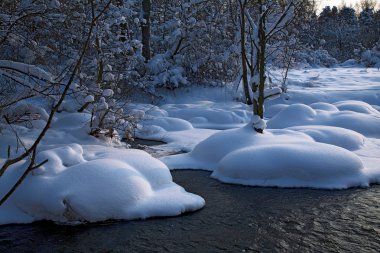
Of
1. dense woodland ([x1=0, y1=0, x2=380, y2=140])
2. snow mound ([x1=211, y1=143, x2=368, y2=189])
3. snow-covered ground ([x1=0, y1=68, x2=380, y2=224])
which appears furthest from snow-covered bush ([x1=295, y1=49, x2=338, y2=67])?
snow mound ([x1=211, y1=143, x2=368, y2=189])

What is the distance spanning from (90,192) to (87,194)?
1.9 inches

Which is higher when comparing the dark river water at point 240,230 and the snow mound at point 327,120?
the snow mound at point 327,120

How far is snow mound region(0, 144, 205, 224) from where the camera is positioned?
5.16 metres

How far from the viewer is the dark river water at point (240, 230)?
169 inches

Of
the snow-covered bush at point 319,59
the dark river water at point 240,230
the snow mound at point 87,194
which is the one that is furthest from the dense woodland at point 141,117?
the snow-covered bush at point 319,59

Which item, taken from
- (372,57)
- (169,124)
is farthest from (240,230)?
(372,57)

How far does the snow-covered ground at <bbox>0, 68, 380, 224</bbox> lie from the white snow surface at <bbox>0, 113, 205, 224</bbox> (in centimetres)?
1

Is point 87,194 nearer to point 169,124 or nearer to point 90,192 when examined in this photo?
point 90,192

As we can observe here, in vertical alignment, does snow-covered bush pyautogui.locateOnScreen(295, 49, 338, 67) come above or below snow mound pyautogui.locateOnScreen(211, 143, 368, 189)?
above

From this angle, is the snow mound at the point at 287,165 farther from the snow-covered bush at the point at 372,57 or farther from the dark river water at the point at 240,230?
the snow-covered bush at the point at 372,57

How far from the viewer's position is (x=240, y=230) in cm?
471

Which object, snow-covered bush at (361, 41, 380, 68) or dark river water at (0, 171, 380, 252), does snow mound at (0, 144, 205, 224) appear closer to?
dark river water at (0, 171, 380, 252)

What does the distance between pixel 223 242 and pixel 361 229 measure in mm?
1634

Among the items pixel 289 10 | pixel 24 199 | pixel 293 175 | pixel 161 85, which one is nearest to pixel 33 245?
pixel 24 199
